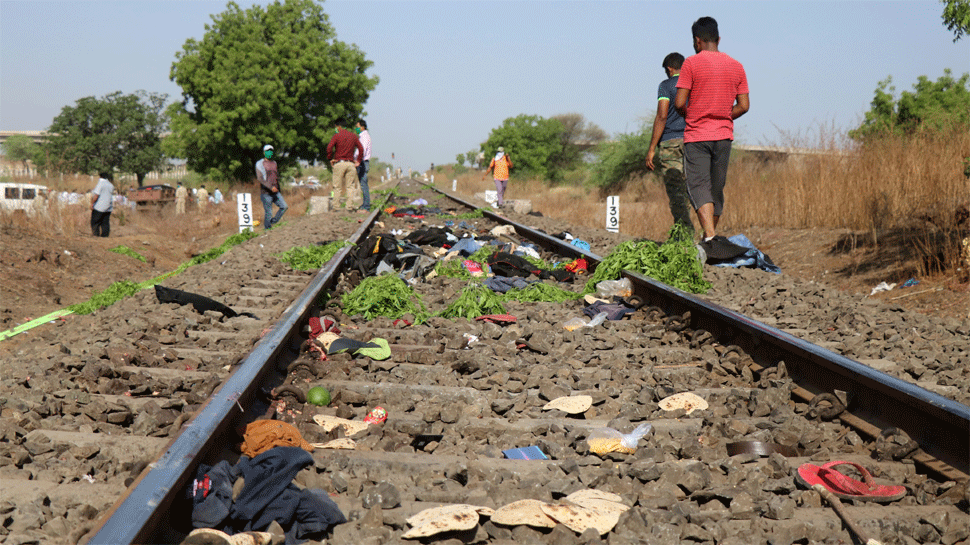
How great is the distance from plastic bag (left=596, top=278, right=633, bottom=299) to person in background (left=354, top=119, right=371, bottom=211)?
11.1m

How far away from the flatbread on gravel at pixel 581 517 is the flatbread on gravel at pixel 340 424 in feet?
3.50

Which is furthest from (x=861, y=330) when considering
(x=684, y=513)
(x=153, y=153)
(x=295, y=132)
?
(x=153, y=153)

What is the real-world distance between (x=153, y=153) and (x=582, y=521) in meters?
82.0

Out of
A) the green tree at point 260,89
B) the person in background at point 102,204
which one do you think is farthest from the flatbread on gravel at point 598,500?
the green tree at point 260,89

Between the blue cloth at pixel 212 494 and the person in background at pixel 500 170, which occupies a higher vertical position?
the person in background at pixel 500 170

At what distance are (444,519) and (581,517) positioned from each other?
16.5 inches

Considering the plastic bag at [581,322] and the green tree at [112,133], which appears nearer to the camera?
the plastic bag at [581,322]

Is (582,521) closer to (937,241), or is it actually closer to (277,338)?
(277,338)

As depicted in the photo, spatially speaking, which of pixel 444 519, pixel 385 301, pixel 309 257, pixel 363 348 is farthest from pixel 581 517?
pixel 309 257

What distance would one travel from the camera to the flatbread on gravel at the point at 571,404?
3.07 meters

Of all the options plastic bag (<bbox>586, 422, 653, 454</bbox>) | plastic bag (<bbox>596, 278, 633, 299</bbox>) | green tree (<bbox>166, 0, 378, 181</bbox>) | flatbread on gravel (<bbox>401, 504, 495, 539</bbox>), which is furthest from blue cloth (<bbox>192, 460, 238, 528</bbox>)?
green tree (<bbox>166, 0, 378, 181</bbox>)

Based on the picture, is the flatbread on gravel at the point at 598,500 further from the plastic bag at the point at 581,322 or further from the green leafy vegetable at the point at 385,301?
the green leafy vegetable at the point at 385,301

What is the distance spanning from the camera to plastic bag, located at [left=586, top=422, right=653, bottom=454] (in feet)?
8.73

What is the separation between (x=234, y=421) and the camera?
274cm
